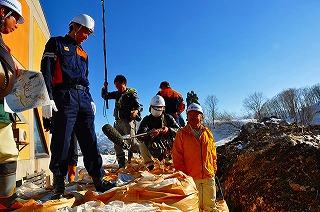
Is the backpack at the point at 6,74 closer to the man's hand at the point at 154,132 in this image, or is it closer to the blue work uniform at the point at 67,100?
the blue work uniform at the point at 67,100

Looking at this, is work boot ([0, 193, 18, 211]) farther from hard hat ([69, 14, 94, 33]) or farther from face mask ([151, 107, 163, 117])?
face mask ([151, 107, 163, 117])

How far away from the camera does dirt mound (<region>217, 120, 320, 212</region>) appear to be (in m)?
7.82

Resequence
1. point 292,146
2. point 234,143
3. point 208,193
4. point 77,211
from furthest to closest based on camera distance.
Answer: point 234,143 → point 292,146 → point 208,193 → point 77,211

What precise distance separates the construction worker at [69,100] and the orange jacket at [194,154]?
166 cm

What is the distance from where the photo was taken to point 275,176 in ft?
28.8

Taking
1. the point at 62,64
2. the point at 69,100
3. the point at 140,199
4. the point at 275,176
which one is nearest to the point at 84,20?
the point at 62,64

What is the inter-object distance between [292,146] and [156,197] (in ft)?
25.0

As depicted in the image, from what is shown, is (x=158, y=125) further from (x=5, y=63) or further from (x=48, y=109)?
(x=5, y=63)

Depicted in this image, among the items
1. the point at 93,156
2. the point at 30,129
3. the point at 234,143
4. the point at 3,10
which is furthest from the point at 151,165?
the point at 234,143

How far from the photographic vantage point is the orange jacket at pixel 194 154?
4.77 meters

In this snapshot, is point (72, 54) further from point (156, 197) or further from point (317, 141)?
point (317, 141)

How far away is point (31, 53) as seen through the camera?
774cm

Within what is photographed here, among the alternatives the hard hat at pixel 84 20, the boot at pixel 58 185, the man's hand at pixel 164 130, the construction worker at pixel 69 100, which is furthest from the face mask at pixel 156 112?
the boot at pixel 58 185

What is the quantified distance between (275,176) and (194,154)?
195 inches
